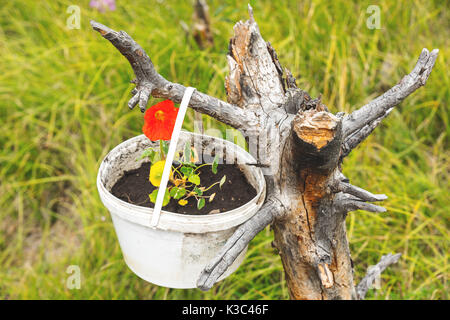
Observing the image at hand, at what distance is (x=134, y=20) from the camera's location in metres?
2.81

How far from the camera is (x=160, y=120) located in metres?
1.09

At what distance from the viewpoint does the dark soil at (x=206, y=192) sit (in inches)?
47.3

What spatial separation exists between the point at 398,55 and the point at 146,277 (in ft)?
6.77

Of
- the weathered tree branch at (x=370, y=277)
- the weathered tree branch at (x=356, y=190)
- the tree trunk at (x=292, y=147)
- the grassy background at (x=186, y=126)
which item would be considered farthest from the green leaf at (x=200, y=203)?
the grassy background at (x=186, y=126)

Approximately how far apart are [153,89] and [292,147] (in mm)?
357

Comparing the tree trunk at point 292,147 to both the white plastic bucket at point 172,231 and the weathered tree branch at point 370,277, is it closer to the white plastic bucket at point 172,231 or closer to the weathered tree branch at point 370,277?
the white plastic bucket at point 172,231

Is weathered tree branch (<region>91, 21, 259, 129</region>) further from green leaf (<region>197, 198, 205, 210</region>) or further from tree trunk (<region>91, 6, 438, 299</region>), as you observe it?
green leaf (<region>197, 198, 205, 210</region>)

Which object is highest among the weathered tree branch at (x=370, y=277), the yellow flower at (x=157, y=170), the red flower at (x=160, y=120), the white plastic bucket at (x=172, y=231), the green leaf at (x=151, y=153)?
the red flower at (x=160, y=120)

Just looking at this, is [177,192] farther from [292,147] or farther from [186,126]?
[186,126]

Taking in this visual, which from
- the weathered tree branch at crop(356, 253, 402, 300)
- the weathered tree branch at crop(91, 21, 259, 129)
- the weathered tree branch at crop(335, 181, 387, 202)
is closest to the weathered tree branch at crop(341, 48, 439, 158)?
the weathered tree branch at crop(335, 181, 387, 202)

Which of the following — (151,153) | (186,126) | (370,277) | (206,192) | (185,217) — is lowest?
(370,277)

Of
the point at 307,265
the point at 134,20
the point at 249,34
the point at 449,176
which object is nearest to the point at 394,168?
the point at 449,176

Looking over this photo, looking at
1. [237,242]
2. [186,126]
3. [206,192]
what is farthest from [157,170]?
[186,126]

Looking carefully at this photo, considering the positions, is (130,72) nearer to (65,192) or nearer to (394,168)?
(65,192)
